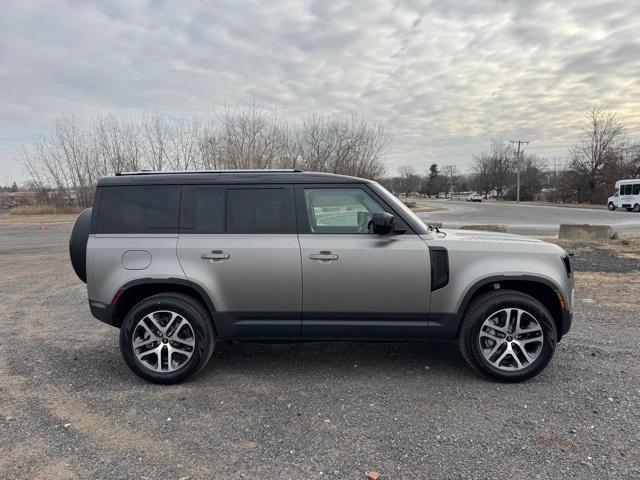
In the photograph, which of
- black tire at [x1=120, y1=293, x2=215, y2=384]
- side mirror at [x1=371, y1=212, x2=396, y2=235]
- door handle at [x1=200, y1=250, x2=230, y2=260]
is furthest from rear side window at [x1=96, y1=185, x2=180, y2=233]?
side mirror at [x1=371, y1=212, x2=396, y2=235]

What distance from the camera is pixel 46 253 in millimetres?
12195

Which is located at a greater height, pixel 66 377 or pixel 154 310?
pixel 154 310

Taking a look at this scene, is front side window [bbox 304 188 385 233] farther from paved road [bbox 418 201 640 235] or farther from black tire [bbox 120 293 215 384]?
paved road [bbox 418 201 640 235]

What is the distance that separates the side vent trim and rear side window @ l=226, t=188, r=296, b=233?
1.29 meters

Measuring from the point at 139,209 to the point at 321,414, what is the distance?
2.46 meters

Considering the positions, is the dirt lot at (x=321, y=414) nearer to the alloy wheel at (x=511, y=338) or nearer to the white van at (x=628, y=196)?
the alloy wheel at (x=511, y=338)

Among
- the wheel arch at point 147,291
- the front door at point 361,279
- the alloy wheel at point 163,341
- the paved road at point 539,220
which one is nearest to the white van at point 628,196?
the paved road at point 539,220

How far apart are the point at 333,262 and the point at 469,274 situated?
1.22 metres

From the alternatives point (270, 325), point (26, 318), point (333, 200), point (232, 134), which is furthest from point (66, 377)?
point (232, 134)

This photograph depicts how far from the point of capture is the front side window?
3.77 m

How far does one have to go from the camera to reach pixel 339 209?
12.8ft

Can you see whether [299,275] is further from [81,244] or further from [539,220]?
[539,220]

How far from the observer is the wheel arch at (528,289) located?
3604 mm

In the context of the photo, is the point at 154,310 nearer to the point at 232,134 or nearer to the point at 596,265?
the point at 596,265
